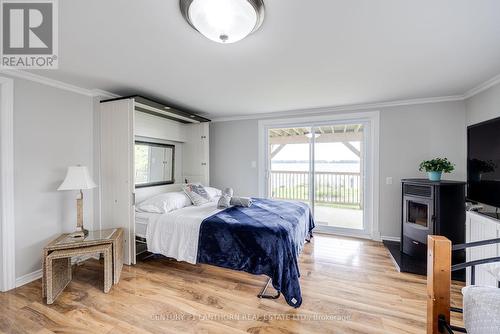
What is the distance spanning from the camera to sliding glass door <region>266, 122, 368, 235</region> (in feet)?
12.6

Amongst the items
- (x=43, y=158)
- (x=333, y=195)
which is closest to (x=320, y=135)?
(x=333, y=195)

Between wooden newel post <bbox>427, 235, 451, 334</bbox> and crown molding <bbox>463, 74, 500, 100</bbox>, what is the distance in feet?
8.75

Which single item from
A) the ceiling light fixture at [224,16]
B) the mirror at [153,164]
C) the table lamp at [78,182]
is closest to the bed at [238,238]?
the table lamp at [78,182]

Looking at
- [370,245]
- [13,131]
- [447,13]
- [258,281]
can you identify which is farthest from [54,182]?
[370,245]

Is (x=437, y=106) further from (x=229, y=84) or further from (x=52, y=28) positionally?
(x=52, y=28)

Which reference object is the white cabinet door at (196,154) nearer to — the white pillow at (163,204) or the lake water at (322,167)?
the white pillow at (163,204)

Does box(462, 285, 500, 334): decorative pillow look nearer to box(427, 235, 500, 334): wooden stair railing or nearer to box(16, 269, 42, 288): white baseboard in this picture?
box(427, 235, 500, 334): wooden stair railing

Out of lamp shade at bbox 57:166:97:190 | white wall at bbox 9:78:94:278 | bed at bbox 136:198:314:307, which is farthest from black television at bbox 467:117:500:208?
white wall at bbox 9:78:94:278

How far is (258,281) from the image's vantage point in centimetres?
240

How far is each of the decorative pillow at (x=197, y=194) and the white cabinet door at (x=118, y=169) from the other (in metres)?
0.82

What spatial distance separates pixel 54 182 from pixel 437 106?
5294 mm

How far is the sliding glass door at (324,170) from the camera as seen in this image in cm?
384

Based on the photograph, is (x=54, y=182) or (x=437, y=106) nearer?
(x=54, y=182)

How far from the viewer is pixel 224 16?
4.34 ft
